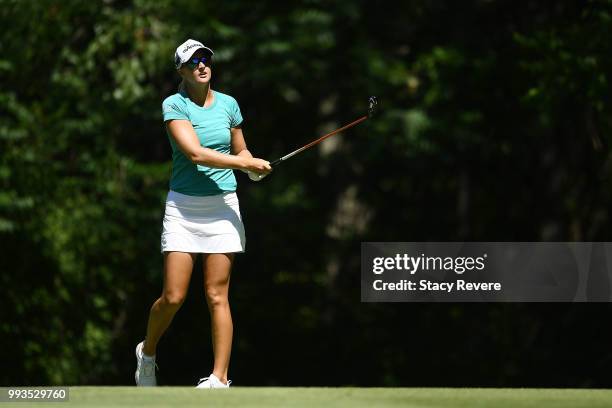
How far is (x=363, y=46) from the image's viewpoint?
21469 mm

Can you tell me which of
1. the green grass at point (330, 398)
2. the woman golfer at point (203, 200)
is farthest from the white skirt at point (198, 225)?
the green grass at point (330, 398)

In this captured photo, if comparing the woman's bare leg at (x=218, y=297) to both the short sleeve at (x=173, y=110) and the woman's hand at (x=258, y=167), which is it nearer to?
the woman's hand at (x=258, y=167)

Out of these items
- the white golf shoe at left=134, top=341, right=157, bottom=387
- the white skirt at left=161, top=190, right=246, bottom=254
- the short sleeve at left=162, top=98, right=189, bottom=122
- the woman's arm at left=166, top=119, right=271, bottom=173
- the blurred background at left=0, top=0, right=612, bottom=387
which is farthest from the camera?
the blurred background at left=0, top=0, right=612, bottom=387

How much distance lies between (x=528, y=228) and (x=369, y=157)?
8.14 feet

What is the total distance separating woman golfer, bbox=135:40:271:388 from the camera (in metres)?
8.10

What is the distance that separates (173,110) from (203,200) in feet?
1.70

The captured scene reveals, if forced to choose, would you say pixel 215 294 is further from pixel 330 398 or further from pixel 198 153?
pixel 330 398

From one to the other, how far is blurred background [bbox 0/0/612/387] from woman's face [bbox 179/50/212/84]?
634 centimetres

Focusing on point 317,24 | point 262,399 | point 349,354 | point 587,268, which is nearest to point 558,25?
point 587,268

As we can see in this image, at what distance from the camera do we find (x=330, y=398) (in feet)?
23.8

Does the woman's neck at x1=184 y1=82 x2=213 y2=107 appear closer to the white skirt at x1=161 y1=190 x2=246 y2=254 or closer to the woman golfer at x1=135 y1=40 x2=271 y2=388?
the woman golfer at x1=135 y1=40 x2=271 y2=388

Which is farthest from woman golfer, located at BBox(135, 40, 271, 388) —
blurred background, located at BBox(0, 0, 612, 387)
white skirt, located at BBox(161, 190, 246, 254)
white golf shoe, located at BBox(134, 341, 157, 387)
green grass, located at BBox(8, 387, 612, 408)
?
blurred background, located at BBox(0, 0, 612, 387)

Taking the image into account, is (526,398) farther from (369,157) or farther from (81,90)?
(369,157)

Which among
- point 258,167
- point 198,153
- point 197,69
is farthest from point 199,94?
point 258,167
